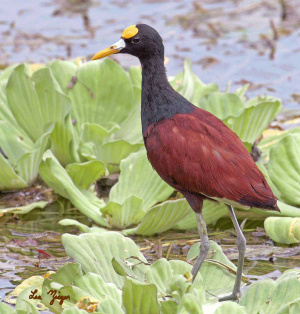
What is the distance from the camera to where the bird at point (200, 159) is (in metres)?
3.40

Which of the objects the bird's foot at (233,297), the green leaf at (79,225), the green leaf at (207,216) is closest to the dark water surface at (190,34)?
the green leaf at (207,216)

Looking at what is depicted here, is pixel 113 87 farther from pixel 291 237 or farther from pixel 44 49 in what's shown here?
pixel 44 49

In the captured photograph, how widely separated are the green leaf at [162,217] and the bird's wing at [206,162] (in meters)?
0.43

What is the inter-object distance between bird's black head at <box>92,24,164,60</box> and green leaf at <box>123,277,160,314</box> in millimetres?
1425

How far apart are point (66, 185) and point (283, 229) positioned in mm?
1238

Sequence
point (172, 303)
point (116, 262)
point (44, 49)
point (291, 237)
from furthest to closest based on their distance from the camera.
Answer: point (44, 49) → point (291, 237) → point (116, 262) → point (172, 303)

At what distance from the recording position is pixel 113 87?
524 cm

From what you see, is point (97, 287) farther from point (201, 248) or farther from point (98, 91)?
point (98, 91)

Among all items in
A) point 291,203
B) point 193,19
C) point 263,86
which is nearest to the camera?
point 291,203

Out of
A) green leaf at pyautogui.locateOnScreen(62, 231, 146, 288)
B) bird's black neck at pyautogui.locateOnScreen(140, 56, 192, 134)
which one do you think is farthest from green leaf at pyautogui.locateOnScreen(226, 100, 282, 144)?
green leaf at pyautogui.locateOnScreen(62, 231, 146, 288)

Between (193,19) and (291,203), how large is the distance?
451 cm

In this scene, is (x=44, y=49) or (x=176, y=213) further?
(x=44, y=49)

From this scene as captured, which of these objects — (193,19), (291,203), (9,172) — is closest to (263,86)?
(193,19)

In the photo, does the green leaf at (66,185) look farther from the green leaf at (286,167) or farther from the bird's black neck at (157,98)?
the green leaf at (286,167)
